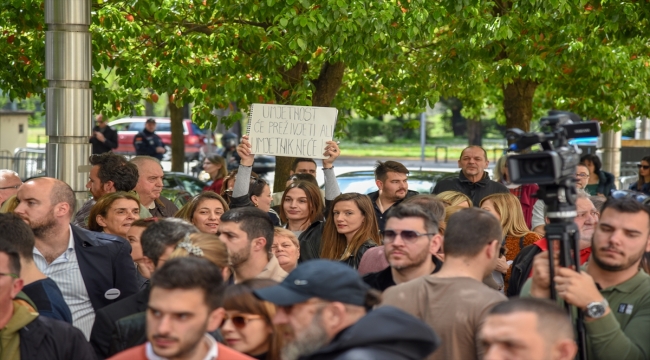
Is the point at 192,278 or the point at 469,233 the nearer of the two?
the point at 192,278

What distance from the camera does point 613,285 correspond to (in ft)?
16.9

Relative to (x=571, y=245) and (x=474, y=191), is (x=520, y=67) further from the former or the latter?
(x=571, y=245)

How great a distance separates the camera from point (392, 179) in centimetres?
1002

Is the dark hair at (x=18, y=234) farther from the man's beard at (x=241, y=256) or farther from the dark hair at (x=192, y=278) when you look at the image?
the dark hair at (x=192, y=278)

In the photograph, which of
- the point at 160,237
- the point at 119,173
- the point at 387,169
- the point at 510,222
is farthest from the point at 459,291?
the point at 387,169

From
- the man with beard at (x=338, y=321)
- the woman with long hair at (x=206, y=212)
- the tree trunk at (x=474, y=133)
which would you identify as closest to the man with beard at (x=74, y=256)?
the woman with long hair at (x=206, y=212)

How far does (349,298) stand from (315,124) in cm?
678

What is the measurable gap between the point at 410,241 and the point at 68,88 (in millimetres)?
5150

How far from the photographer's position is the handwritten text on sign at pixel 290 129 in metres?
10.7

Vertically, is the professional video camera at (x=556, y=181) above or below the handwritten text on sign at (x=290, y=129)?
below

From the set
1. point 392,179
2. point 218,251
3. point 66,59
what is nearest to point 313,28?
point 392,179

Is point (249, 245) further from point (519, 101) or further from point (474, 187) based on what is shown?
point (519, 101)

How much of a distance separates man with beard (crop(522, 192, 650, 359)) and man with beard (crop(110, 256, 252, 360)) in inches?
56.4

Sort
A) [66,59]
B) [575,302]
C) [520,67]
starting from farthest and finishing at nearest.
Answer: [520,67]
[66,59]
[575,302]
